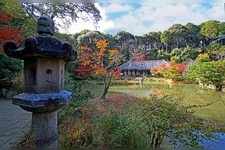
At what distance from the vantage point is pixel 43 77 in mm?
1889

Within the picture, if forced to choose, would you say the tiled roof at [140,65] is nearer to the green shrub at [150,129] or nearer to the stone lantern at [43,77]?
the green shrub at [150,129]

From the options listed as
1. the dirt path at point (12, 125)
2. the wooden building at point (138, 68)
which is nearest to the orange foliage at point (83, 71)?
the dirt path at point (12, 125)

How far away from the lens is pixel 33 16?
763cm

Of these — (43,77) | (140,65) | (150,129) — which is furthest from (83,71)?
(140,65)

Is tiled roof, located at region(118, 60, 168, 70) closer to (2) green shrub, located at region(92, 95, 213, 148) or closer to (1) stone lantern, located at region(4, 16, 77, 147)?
(2) green shrub, located at region(92, 95, 213, 148)

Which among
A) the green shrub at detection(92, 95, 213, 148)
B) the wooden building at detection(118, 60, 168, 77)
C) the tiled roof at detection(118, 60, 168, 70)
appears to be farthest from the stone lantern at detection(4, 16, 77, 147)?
the tiled roof at detection(118, 60, 168, 70)

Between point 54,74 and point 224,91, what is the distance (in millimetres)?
14417

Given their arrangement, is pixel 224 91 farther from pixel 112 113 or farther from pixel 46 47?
pixel 46 47

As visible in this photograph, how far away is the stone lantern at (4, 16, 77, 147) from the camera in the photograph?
1757 mm

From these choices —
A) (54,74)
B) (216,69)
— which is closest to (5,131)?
(54,74)

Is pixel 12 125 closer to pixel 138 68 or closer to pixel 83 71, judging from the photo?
pixel 83 71

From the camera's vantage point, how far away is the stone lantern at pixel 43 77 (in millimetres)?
1757

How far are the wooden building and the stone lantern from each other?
72.4 ft

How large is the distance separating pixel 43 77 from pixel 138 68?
23489 millimetres
